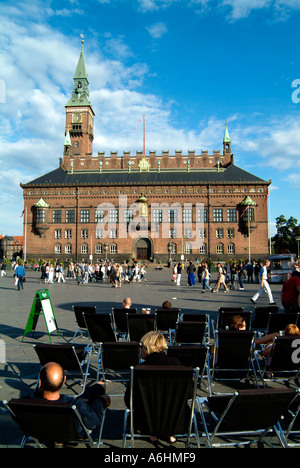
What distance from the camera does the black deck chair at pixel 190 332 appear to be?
6.02m

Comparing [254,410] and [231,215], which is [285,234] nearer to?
[231,215]

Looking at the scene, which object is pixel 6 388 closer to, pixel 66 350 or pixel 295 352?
pixel 66 350

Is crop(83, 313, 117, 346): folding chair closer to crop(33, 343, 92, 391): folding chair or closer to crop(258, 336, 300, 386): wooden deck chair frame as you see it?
crop(33, 343, 92, 391): folding chair

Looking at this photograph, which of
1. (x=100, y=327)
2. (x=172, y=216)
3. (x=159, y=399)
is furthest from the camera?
(x=172, y=216)

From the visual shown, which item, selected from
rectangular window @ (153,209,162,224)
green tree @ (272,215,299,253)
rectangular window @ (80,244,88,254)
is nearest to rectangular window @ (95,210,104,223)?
rectangular window @ (80,244,88,254)

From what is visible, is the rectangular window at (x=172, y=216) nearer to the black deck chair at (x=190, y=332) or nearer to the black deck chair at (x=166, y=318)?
the black deck chair at (x=166, y=318)

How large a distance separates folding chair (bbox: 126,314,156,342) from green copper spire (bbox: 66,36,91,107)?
76.5 m

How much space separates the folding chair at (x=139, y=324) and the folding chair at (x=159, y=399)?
3071 millimetres

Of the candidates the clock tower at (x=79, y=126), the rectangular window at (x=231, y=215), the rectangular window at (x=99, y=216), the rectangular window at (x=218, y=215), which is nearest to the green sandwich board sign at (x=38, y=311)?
the rectangular window at (x=99, y=216)

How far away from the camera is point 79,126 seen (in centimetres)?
7369

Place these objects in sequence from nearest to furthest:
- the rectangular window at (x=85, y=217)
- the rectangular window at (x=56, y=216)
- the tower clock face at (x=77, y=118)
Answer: the rectangular window at (x=85, y=217) → the rectangular window at (x=56, y=216) → the tower clock face at (x=77, y=118)

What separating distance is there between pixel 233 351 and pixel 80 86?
3235 inches

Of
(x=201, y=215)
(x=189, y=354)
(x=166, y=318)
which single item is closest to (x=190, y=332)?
(x=166, y=318)

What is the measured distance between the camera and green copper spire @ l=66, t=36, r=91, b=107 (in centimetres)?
7588
